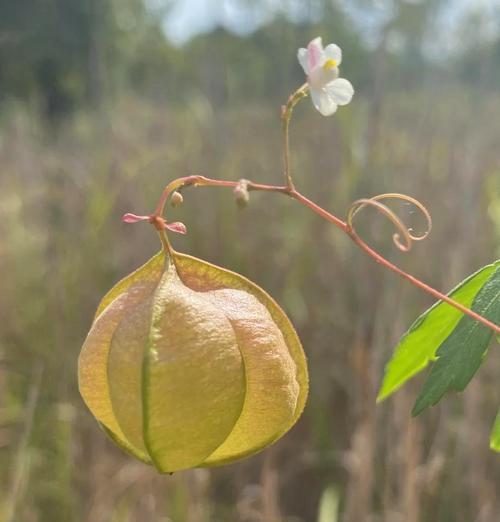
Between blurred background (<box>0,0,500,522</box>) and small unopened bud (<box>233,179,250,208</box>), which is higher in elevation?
small unopened bud (<box>233,179,250,208</box>)

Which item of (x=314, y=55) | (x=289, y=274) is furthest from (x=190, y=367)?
(x=289, y=274)

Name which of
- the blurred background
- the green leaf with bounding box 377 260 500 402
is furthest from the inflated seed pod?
the blurred background

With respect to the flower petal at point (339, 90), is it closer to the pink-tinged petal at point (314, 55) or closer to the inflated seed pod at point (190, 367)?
the pink-tinged petal at point (314, 55)

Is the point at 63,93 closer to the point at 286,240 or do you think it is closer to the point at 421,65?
the point at 421,65

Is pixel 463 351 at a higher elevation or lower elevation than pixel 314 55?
lower

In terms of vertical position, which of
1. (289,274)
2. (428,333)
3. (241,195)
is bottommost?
(289,274)

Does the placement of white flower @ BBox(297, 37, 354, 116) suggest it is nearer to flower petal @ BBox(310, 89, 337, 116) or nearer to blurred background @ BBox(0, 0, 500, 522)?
flower petal @ BBox(310, 89, 337, 116)

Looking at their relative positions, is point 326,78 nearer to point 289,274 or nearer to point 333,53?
point 333,53
